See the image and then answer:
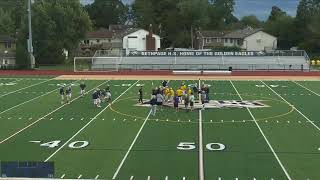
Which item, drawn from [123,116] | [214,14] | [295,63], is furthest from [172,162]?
[214,14]

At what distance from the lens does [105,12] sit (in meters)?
134

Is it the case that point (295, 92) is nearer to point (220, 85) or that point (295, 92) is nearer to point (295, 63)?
point (220, 85)

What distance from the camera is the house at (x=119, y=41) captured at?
281 ft

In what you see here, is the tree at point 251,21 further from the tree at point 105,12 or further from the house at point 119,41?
the house at point 119,41

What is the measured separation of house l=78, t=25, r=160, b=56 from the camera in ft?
281

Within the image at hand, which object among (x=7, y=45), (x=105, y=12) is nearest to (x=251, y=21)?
(x=105, y=12)

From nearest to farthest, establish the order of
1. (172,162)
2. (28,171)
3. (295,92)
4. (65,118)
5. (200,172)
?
1. (28,171)
2. (200,172)
3. (172,162)
4. (65,118)
5. (295,92)

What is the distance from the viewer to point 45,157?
17562mm

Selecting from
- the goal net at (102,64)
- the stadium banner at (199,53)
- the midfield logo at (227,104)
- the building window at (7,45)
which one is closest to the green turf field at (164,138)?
the midfield logo at (227,104)

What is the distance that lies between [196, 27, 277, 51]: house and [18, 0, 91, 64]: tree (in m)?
32.3

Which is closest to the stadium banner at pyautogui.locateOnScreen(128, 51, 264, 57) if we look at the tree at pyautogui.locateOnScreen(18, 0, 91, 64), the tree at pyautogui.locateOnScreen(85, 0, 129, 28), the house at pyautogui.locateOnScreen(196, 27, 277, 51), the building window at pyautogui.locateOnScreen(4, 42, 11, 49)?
the tree at pyautogui.locateOnScreen(18, 0, 91, 64)

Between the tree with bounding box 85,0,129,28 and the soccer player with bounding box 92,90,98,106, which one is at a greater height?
the tree with bounding box 85,0,129,28

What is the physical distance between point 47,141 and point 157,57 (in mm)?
41744

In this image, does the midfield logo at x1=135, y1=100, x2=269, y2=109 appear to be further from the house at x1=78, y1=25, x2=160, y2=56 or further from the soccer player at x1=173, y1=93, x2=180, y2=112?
the house at x1=78, y1=25, x2=160, y2=56
